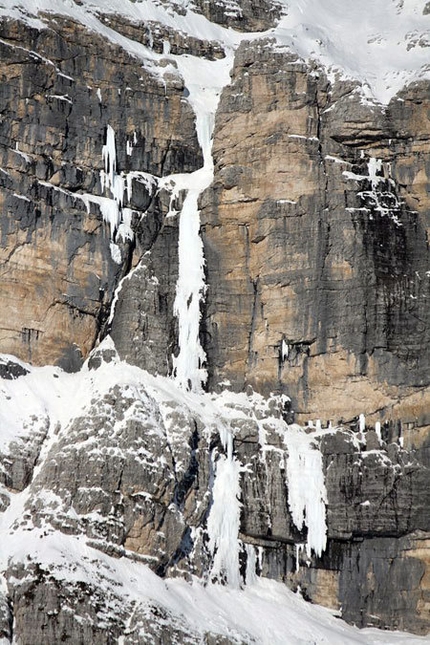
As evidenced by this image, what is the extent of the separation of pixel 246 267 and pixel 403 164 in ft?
28.1

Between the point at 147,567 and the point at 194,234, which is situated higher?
the point at 194,234

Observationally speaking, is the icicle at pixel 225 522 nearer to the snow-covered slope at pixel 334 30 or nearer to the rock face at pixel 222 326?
the rock face at pixel 222 326

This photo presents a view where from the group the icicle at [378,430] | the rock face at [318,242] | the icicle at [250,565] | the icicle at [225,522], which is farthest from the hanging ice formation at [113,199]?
the icicle at [250,565]

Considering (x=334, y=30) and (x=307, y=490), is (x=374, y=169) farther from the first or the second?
(x=307, y=490)

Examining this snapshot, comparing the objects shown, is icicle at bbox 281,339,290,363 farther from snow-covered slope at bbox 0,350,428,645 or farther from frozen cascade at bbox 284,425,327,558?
frozen cascade at bbox 284,425,327,558

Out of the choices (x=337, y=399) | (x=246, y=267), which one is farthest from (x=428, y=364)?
(x=246, y=267)

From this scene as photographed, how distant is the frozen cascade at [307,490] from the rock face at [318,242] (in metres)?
1.87

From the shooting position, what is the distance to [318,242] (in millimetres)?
66438

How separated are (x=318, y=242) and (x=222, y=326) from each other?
5.64m

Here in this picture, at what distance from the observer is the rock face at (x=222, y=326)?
199 ft

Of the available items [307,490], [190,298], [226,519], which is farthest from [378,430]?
[190,298]

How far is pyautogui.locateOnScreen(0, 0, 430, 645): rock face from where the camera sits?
6072 centimetres

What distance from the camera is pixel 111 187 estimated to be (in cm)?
6844

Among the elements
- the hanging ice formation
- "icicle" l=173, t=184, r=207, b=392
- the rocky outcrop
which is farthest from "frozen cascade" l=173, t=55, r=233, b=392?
the hanging ice formation
